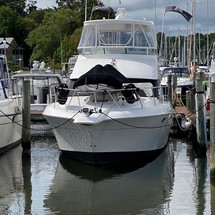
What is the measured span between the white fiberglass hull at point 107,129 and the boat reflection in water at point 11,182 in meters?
1.62

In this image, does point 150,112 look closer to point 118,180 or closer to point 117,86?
point 117,86

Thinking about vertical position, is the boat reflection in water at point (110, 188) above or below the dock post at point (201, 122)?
below

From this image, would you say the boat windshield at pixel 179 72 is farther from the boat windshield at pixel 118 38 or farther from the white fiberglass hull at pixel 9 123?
the white fiberglass hull at pixel 9 123

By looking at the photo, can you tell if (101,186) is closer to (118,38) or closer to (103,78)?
(103,78)

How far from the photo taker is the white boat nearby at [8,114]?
18203 millimetres

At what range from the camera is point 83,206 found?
13.2 m

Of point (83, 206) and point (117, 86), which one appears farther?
point (117, 86)

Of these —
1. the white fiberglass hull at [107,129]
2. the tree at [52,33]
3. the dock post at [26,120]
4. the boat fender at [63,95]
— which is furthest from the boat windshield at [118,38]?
the tree at [52,33]

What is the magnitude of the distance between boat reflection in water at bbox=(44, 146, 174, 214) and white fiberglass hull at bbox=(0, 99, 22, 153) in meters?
1.92

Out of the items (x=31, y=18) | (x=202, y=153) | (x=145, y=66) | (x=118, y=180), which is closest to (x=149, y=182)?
(x=118, y=180)

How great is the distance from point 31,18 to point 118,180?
92.8 metres

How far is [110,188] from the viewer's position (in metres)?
14.7

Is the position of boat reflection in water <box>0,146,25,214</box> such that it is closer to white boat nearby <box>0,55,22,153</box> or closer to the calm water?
the calm water

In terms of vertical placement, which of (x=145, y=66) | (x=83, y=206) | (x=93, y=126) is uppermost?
(x=145, y=66)
